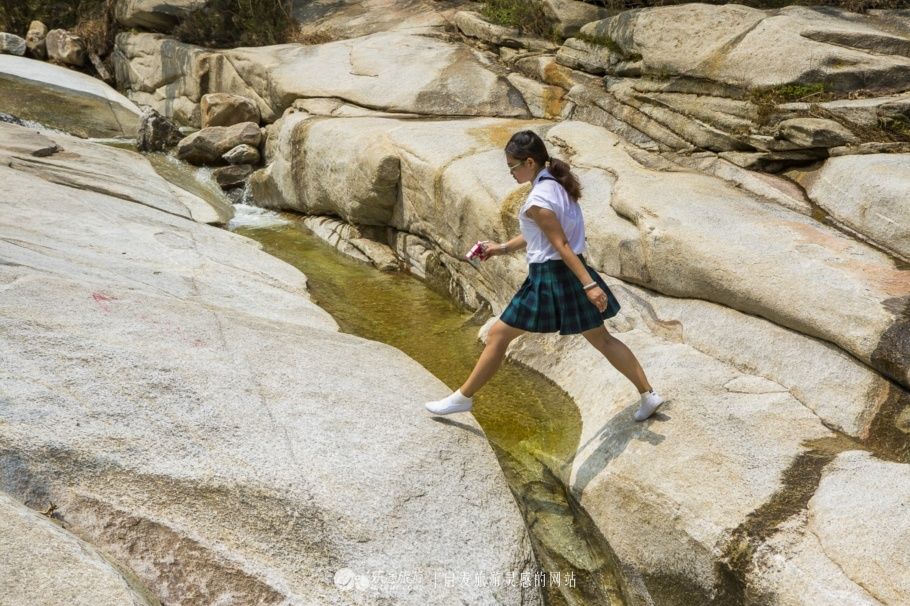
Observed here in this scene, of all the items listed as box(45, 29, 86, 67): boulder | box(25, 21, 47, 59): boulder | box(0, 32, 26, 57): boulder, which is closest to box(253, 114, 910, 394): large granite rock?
box(45, 29, 86, 67): boulder

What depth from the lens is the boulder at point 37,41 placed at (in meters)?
22.0

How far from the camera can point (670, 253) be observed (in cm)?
705

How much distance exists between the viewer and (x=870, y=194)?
7125mm

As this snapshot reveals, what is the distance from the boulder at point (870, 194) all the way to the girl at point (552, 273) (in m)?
2.89

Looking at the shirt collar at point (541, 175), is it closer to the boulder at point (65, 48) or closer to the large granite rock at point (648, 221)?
the large granite rock at point (648, 221)

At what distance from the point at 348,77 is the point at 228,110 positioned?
3.27 meters

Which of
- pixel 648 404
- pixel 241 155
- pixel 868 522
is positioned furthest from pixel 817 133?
pixel 241 155

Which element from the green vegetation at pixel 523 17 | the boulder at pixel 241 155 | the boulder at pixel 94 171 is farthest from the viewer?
the boulder at pixel 241 155

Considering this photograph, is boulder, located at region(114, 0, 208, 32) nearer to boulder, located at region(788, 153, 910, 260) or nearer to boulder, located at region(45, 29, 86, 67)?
boulder, located at region(45, 29, 86, 67)

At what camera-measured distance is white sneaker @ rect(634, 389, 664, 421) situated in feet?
18.3

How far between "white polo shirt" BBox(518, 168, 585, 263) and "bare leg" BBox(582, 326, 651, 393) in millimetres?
583

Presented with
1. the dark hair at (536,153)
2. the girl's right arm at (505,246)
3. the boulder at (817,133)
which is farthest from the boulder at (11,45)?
the dark hair at (536,153)

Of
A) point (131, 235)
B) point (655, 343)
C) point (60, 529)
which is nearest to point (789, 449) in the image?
point (655, 343)

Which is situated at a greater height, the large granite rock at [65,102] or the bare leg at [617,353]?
the bare leg at [617,353]
